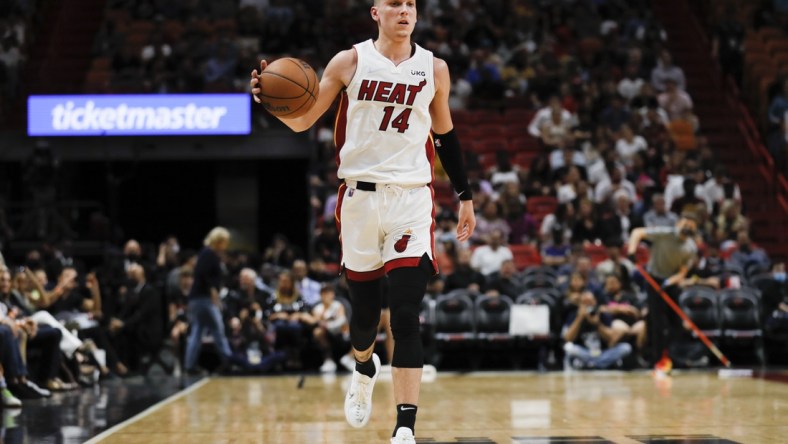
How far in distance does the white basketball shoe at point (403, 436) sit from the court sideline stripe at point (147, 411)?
207 cm

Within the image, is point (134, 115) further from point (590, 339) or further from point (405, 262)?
point (405, 262)

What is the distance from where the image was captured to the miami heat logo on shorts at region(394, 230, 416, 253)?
515cm

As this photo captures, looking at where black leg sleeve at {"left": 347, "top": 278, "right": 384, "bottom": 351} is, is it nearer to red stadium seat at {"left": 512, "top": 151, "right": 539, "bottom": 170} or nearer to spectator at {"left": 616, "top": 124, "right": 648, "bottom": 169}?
spectator at {"left": 616, "top": 124, "right": 648, "bottom": 169}

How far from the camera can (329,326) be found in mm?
13156

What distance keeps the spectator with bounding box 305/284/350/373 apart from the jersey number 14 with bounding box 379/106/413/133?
811cm

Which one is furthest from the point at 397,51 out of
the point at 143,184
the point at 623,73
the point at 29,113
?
the point at 143,184

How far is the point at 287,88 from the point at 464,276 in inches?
362

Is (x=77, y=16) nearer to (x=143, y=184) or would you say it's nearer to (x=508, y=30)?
(x=143, y=184)

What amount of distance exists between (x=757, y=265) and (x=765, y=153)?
3783 mm

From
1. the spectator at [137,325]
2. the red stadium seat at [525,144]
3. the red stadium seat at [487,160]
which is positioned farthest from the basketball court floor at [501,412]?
the red stadium seat at [525,144]

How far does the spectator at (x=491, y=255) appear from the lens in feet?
48.0

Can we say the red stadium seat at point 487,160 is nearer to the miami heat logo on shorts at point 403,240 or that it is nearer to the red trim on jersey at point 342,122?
the red trim on jersey at point 342,122

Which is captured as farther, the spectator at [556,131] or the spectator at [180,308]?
the spectator at [556,131]

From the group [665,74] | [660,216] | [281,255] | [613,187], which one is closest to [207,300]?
[281,255]
